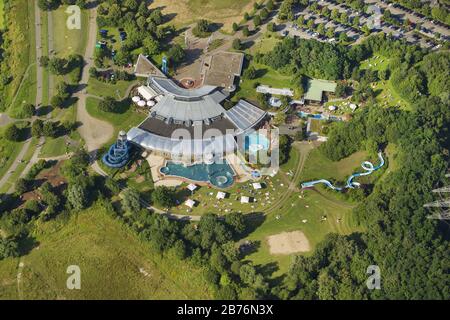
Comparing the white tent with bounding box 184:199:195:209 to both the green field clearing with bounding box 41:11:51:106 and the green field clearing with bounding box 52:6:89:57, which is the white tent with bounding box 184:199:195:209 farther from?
the green field clearing with bounding box 52:6:89:57

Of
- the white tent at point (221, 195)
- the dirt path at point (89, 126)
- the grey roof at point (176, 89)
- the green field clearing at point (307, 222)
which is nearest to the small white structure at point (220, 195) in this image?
the white tent at point (221, 195)

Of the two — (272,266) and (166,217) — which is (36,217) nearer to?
(166,217)

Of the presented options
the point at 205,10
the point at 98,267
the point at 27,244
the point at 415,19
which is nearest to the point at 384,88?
the point at 415,19

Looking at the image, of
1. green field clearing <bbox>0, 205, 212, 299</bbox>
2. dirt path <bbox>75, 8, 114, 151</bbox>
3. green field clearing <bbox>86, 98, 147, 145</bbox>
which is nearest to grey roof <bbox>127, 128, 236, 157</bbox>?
green field clearing <bbox>86, 98, 147, 145</bbox>

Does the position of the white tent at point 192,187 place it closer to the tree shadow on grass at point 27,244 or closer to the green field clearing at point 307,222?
the green field clearing at point 307,222
